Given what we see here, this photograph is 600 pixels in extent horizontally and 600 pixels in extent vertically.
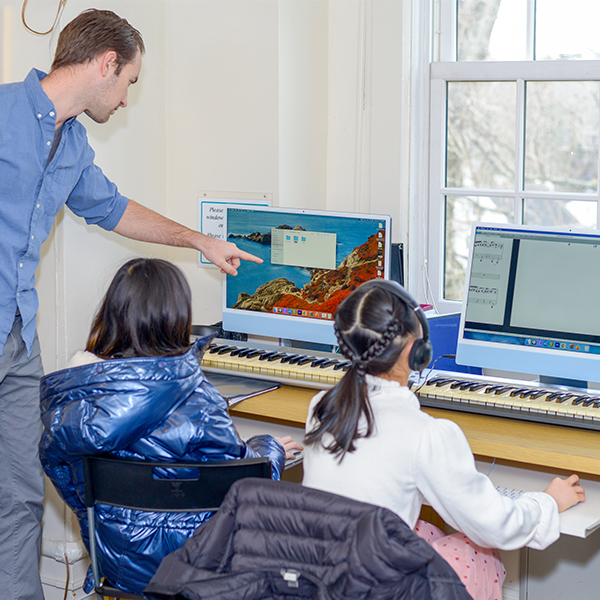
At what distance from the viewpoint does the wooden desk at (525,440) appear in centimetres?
155

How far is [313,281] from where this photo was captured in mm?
2176

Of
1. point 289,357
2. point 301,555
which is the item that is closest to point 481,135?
point 289,357

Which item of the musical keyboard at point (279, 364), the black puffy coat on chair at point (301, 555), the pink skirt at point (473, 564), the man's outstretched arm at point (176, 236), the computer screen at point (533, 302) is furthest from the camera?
the man's outstretched arm at point (176, 236)

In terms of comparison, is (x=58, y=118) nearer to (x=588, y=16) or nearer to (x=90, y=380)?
(x=90, y=380)

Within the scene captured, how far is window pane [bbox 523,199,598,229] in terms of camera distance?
2467 mm

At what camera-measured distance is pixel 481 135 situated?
2.62 meters

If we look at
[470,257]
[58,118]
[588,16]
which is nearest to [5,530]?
[58,118]

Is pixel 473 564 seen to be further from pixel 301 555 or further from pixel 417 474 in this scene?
pixel 301 555

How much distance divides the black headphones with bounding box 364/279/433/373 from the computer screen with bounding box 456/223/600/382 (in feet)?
1.84

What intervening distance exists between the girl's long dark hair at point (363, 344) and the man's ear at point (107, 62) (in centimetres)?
89

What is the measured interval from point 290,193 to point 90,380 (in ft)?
4.43

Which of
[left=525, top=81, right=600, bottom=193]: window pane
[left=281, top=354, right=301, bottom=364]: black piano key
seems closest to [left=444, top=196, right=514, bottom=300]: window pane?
[left=525, top=81, right=600, bottom=193]: window pane

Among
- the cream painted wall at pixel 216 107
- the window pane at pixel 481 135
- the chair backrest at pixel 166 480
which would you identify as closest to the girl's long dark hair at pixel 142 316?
the chair backrest at pixel 166 480

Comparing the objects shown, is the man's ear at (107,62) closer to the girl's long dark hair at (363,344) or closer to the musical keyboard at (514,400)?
the girl's long dark hair at (363,344)
